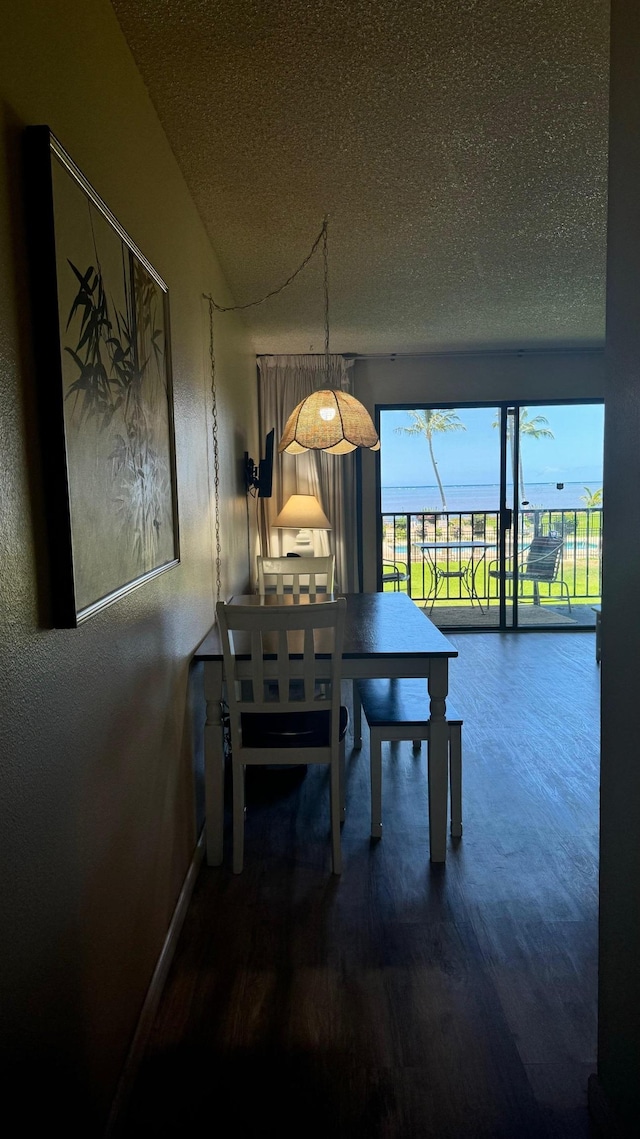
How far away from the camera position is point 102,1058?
1.35 m

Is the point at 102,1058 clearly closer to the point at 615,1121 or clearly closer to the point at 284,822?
the point at 615,1121

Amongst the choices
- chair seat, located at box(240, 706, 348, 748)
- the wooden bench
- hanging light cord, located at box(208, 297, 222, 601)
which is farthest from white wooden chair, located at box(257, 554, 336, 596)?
chair seat, located at box(240, 706, 348, 748)

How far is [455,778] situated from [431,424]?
167 inches

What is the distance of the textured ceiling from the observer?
1678 millimetres

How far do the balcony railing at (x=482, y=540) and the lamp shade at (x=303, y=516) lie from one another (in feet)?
3.33

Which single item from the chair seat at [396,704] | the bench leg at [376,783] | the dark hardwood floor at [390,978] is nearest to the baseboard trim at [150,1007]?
the dark hardwood floor at [390,978]

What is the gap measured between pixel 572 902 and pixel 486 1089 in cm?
82

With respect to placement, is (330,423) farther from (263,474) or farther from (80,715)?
(80,715)

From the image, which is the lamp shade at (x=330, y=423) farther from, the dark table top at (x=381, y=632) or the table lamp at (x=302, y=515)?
the table lamp at (x=302, y=515)

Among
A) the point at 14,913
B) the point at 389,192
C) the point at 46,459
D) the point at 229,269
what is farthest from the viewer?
the point at 229,269

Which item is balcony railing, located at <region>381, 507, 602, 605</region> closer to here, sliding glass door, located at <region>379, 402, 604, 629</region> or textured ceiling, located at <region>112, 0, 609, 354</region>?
sliding glass door, located at <region>379, 402, 604, 629</region>

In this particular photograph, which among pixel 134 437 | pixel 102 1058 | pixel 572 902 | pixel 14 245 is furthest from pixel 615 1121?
pixel 14 245

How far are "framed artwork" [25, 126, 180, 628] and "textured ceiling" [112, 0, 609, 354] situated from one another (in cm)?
60

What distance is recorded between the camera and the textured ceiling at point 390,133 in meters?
1.68
